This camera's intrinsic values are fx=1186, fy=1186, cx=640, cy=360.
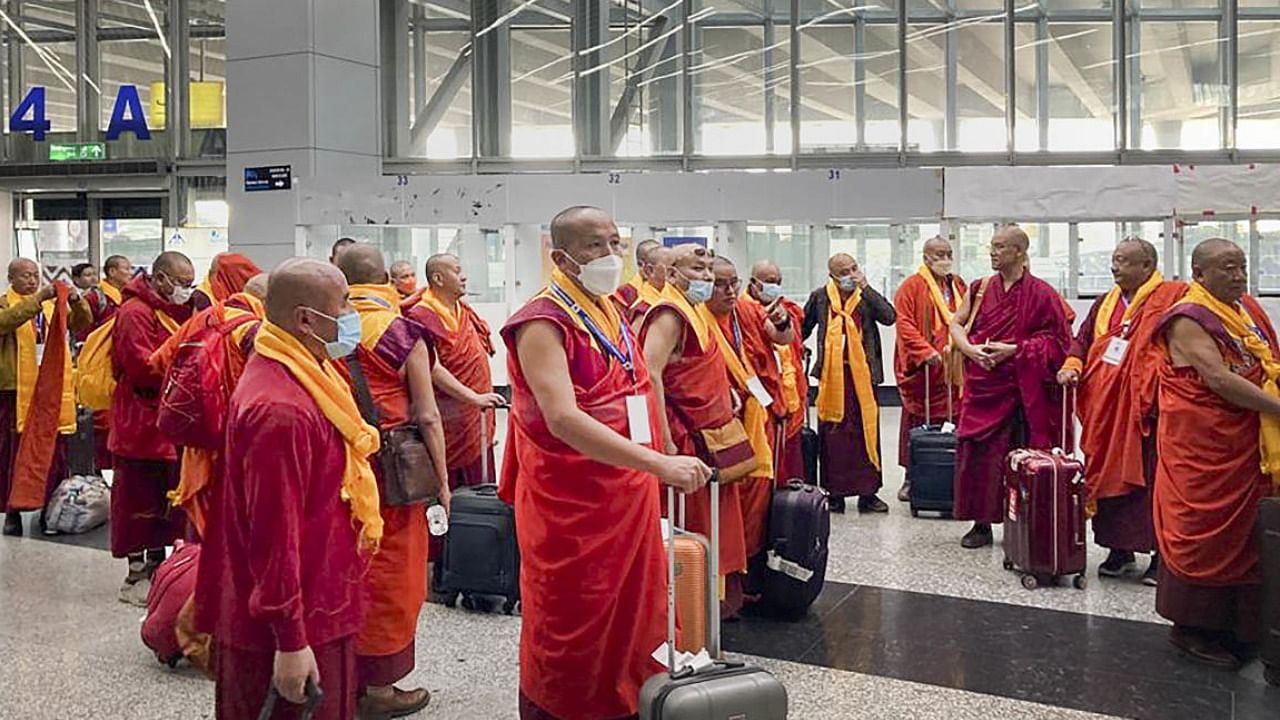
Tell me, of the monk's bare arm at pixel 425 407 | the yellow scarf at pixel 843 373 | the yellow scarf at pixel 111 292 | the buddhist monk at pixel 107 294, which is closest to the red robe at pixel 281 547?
the monk's bare arm at pixel 425 407

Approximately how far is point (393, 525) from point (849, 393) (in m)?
4.57

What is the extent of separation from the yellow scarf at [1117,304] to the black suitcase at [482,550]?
3306 millimetres

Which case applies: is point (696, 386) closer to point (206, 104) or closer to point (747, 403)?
point (747, 403)

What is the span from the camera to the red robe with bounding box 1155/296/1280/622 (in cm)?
464

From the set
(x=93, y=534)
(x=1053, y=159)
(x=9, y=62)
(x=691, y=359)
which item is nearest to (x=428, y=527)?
(x=691, y=359)

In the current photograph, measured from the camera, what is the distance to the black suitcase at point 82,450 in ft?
26.1

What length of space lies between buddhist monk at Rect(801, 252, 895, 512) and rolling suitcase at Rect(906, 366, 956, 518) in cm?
26

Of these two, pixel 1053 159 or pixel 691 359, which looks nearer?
pixel 691 359

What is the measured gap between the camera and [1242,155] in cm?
1530

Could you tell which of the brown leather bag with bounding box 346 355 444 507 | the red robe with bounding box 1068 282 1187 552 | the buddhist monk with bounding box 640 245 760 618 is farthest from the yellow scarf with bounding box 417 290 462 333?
the red robe with bounding box 1068 282 1187 552

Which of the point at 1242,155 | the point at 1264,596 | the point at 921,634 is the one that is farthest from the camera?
the point at 1242,155

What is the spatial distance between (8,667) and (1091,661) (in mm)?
4380

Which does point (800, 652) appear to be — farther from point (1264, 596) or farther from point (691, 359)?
point (1264, 596)

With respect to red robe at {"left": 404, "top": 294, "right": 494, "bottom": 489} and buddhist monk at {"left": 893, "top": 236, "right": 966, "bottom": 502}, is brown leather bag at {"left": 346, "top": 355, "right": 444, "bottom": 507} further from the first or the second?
buddhist monk at {"left": 893, "top": 236, "right": 966, "bottom": 502}
